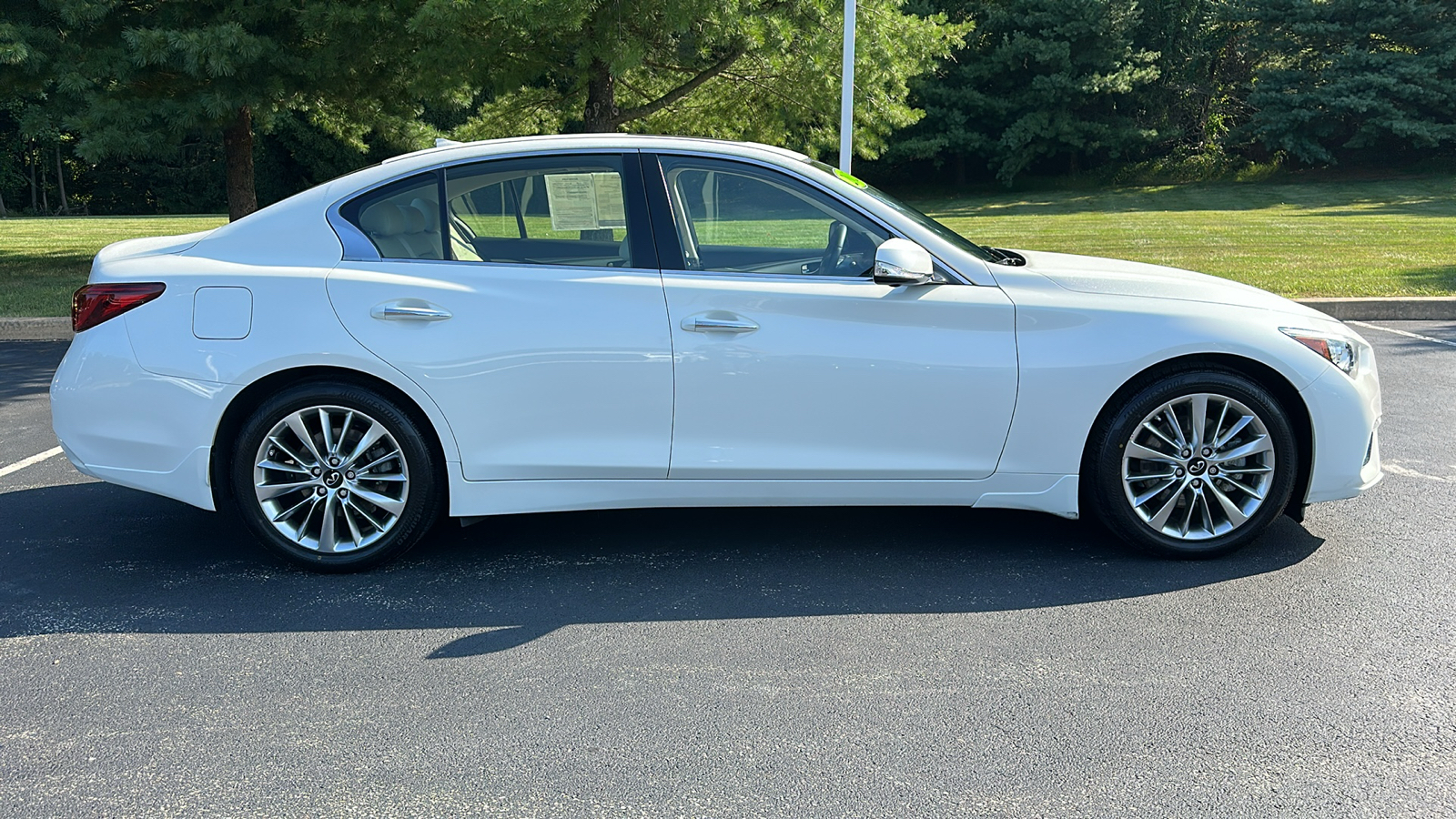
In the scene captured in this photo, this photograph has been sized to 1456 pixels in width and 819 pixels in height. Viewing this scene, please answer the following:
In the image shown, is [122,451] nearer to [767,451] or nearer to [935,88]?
[767,451]

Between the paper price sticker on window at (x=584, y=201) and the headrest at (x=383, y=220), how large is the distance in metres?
0.57

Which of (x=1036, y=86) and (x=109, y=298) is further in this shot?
(x=1036, y=86)

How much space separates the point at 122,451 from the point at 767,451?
2.42 metres

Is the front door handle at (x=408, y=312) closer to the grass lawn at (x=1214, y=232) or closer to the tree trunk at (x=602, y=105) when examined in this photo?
the grass lawn at (x=1214, y=232)

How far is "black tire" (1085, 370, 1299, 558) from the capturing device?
4492 mm

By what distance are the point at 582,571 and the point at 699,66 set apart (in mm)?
15238

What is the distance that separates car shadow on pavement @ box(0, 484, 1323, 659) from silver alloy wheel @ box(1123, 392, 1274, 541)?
0.62 ft

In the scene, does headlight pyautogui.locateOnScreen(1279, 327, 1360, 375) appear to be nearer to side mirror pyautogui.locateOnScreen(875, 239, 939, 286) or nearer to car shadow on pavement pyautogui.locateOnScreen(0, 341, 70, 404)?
side mirror pyautogui.locateOnScreen(875, 239, 939, 286)

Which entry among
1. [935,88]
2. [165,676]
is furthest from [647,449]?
[935,88]

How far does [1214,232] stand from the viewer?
70.7 ft

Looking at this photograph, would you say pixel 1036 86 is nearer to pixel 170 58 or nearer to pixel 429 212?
pixel 170 58

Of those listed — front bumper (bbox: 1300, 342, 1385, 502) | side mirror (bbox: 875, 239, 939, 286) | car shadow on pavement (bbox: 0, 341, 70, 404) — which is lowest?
car shadow on pavement (bbox: 0, 341, 70, 404)

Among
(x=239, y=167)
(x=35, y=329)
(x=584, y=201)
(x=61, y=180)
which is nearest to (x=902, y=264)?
(x=584, y=201)

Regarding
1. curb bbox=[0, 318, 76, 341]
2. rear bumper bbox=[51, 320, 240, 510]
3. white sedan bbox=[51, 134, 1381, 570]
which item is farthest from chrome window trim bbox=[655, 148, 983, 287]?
curb bbox=[0, 318, 76, 341]
